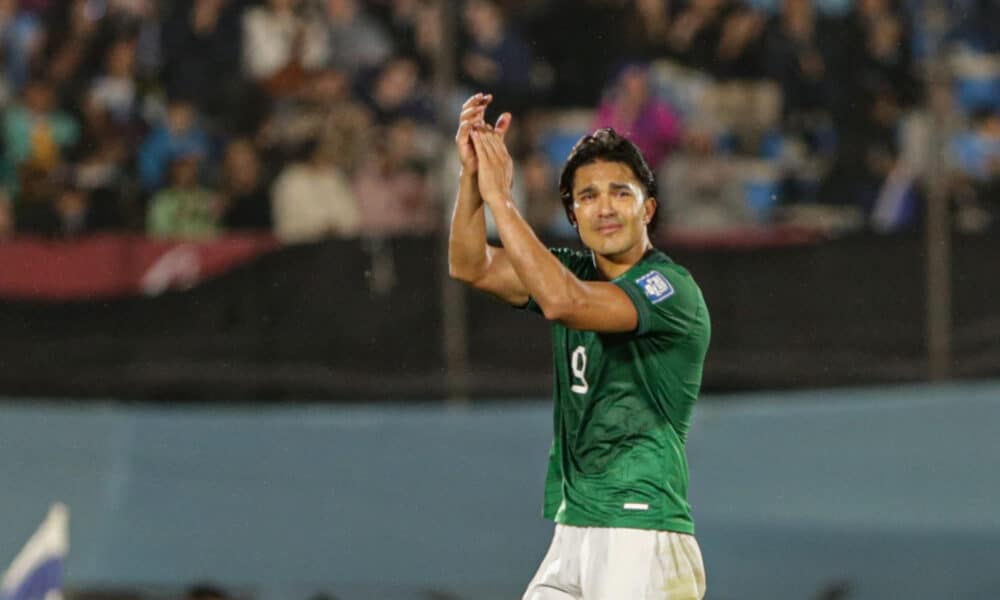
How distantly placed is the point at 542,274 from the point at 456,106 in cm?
484

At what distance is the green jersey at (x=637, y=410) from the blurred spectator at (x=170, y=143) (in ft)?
16.0

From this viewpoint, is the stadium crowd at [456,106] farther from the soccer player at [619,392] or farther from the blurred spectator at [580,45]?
the soccer player at [619,392]

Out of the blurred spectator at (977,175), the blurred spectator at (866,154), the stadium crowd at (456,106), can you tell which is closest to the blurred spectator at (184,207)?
the stadium crowd at (456,106)

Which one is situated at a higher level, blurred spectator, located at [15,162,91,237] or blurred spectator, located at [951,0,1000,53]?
blurred spectator, located at [951,0,1000,53]

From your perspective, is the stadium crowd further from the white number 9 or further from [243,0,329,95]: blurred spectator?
the white number 9

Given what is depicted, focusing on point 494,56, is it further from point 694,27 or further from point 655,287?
point 655,287

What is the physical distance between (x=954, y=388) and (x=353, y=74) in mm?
3328

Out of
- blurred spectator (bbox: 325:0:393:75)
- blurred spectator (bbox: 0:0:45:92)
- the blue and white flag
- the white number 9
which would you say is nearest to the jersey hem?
the white number 9

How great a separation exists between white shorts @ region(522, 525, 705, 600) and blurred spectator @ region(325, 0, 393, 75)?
5.02 m

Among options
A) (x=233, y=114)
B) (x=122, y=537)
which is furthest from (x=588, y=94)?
(x=122, y=537)

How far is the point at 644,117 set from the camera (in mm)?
8883

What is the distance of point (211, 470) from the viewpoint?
8.92m

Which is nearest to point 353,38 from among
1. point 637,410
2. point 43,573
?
point 43,573

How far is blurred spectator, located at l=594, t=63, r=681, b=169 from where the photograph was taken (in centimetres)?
886
